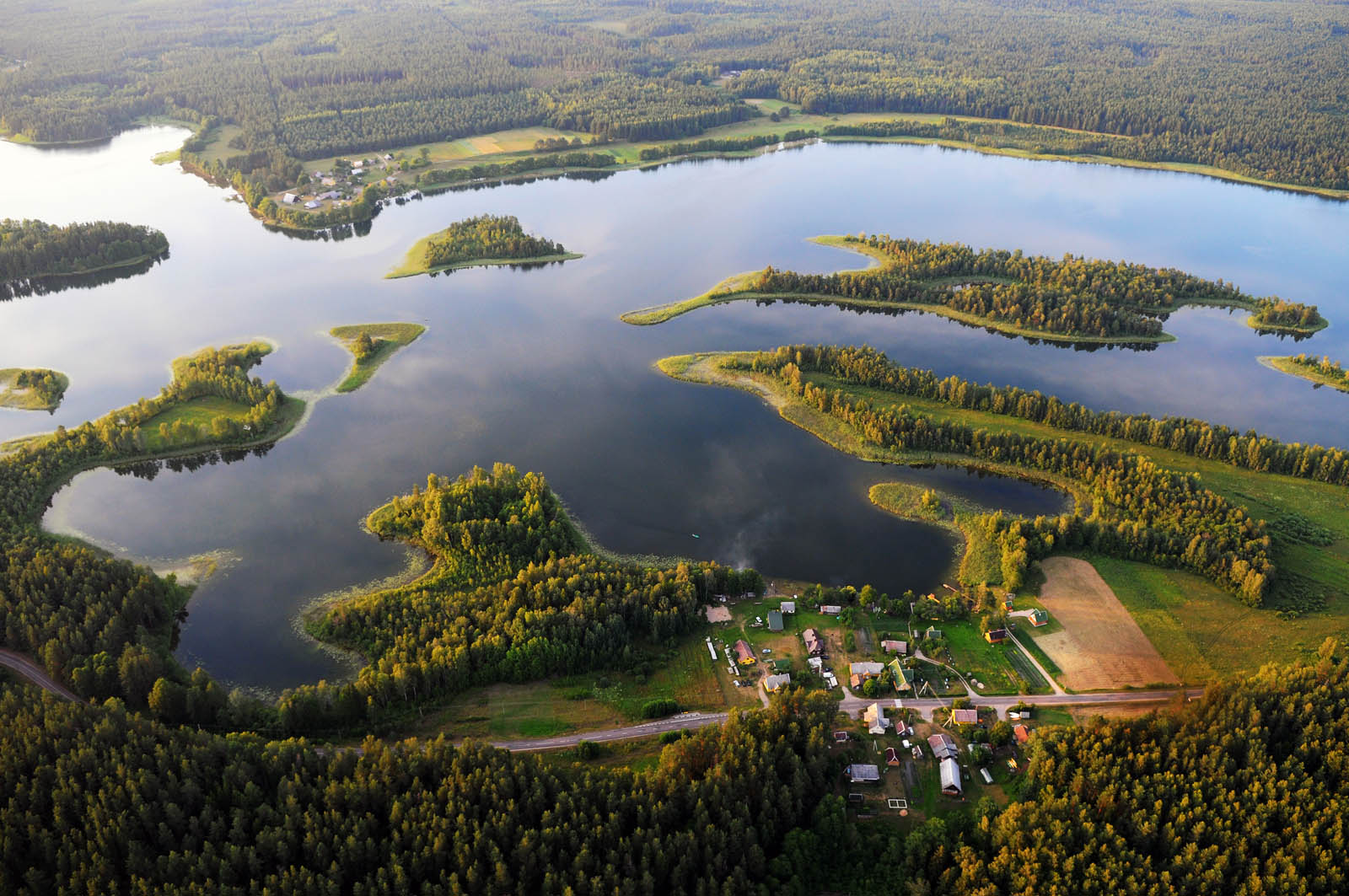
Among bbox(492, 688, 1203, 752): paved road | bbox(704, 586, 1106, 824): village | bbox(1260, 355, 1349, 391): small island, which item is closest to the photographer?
bbox(704, 586, 1106, 824): village

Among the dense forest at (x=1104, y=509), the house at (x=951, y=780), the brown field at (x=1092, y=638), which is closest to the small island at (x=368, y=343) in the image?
the dense forest at (x=1104, y=509)

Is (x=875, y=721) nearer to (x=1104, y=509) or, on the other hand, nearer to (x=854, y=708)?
(x=854, y=708)

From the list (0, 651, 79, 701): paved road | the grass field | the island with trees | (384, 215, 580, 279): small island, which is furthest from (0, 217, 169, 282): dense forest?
the grass field

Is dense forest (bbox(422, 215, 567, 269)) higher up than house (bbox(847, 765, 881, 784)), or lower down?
higher up

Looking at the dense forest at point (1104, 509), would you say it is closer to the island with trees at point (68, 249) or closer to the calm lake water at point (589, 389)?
the calm lake water at point (589, 389)

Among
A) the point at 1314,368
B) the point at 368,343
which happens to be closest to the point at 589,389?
the point at 368,343

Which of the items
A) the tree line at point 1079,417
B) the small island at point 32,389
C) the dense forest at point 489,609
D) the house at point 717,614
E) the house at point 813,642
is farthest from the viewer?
the small island at point 32,389

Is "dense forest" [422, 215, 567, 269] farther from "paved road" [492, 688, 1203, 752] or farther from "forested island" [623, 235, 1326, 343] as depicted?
"paved road" [492, 688, 1203, 752]
